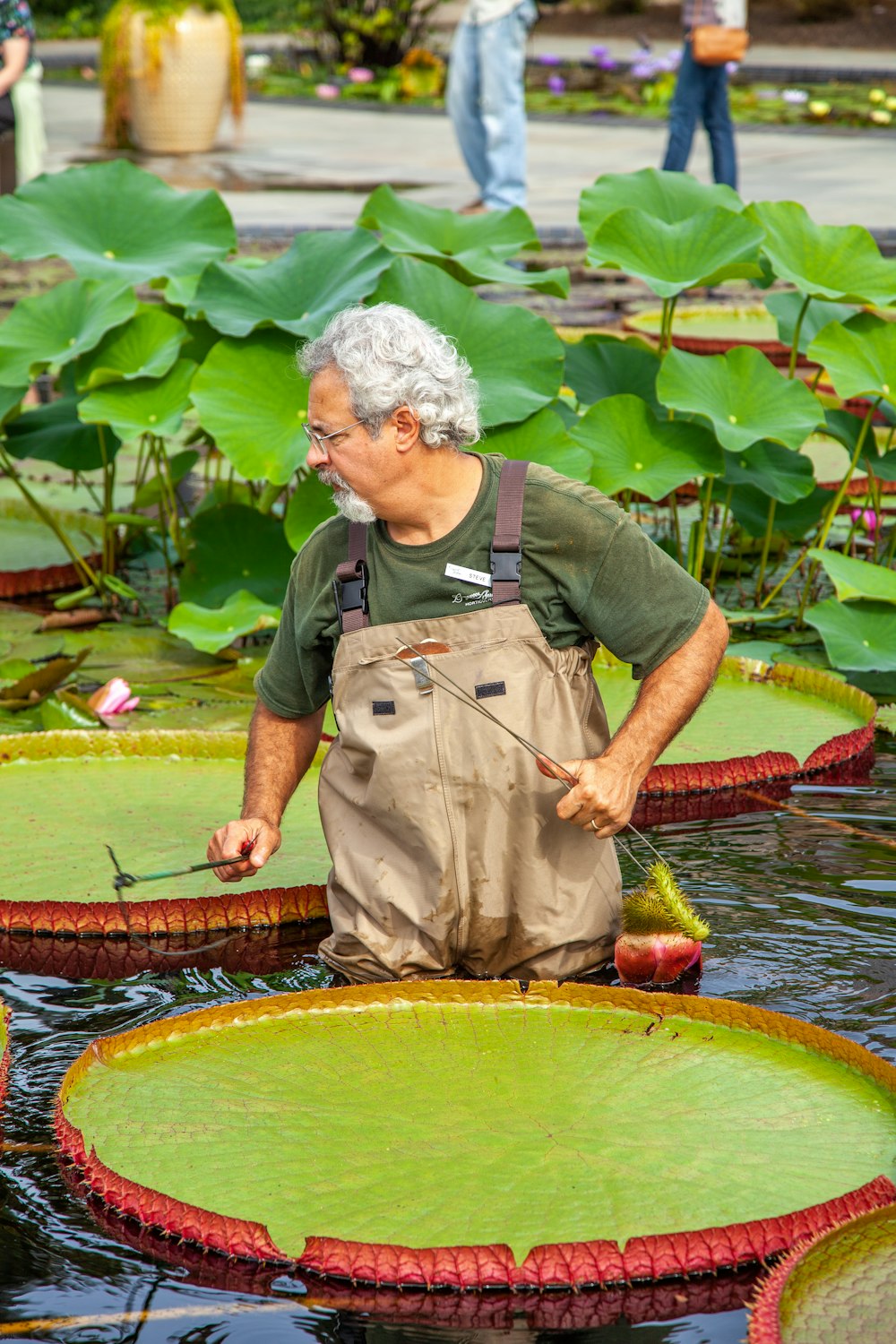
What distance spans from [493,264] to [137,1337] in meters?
2.78

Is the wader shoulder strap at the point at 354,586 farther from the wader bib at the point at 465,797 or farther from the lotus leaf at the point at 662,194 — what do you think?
the lotus leaf at the point at 662,194

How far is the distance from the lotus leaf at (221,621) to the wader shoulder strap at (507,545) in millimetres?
1408

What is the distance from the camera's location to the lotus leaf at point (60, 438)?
165 inches

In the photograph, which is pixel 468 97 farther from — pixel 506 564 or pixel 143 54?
pixel 506 564

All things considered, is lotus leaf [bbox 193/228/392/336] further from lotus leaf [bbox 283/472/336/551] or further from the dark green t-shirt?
the dark green t-shirt

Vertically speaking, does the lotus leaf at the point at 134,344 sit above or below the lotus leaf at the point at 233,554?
above

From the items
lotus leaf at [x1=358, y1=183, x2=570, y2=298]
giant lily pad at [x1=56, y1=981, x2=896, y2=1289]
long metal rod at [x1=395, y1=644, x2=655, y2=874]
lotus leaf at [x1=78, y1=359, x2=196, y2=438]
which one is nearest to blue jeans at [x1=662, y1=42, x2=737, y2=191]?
lotus leaf at [x1=358, y1=183, x2=570, y2=298]

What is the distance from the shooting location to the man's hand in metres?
2.09

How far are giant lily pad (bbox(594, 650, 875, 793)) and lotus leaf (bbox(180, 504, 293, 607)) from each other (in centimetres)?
90

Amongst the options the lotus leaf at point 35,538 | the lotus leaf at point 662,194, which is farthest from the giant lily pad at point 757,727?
the lotus leaf at point 35,538

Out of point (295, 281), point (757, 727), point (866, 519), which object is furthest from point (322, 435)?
point (866, 519)

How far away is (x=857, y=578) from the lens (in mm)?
3576

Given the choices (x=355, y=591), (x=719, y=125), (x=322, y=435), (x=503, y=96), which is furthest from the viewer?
(x=719, y=125)

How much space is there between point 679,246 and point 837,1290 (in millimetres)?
2712
